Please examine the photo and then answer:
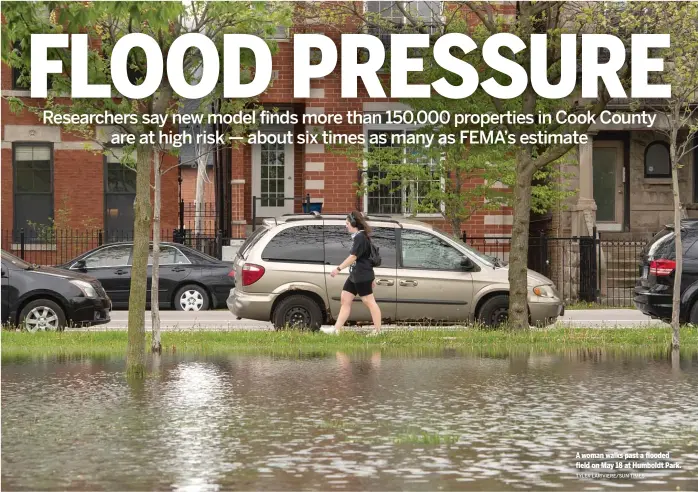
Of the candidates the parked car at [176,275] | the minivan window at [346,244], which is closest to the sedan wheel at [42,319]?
the minivan window at [346,244]

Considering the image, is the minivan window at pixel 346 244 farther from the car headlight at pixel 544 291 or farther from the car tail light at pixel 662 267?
the car tail light at pixel 662 267

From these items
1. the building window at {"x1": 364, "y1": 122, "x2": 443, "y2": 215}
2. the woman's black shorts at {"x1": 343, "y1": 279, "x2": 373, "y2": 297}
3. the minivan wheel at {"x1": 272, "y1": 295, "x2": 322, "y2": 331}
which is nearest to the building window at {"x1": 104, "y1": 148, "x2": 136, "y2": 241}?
the building window at {"x1": 364, "y1": 122, "x2": 443, "y2": 215}

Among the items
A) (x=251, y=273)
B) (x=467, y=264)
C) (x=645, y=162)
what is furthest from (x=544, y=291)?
(x=645, y=162)

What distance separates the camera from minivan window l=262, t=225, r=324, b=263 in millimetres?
20078

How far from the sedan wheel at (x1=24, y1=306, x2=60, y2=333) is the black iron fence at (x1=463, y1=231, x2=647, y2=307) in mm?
12530

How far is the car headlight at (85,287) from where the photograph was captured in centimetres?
2025

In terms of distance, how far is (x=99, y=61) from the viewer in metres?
16.1

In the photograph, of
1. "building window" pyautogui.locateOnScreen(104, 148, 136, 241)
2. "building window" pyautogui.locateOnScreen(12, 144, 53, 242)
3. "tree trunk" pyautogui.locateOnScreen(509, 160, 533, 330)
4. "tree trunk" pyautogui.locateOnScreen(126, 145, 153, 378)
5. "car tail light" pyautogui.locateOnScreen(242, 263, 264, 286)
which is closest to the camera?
"tree trunk" pyautogui.locateOnScreen(126, 145, 153, 378)

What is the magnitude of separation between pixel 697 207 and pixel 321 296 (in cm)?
1498

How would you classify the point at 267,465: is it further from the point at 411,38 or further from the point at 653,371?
the point at 411,38

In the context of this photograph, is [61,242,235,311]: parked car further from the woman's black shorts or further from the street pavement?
the woman's black shorts

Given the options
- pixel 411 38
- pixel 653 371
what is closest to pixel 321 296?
pixel 653 371

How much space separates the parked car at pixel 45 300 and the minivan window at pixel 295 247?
2.77m

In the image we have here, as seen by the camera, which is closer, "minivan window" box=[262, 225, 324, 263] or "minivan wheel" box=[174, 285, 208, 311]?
"minivan window" box=[262, 225, 324, 263]
